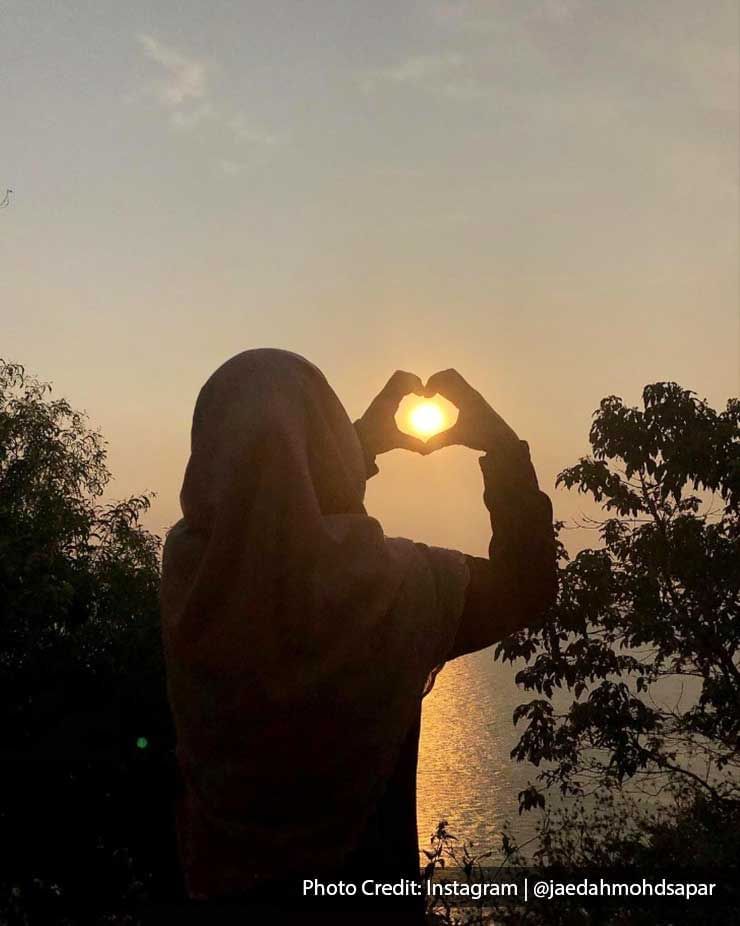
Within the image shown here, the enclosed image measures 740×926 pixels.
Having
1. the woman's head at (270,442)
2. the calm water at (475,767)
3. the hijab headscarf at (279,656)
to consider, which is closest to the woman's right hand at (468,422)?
the woman's head at (270,442)

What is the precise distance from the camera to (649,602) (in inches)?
332

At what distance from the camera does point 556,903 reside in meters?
8.43

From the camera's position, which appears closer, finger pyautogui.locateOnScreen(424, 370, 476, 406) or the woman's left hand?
finger pyautogui.locateOnScreen(424, 370, 476, 406)

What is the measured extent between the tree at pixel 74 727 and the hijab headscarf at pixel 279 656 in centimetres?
871

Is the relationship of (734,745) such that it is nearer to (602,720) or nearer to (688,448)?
(602,720)

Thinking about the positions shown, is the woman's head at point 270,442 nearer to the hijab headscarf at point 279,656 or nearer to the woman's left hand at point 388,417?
the hijab headscarf at point 279,656

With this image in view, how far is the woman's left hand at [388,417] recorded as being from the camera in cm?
212

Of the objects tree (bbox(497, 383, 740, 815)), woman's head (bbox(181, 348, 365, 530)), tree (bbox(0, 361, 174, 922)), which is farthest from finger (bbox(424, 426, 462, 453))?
tree (bbox(0, 361, 174, 922))

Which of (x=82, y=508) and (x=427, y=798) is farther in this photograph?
(x=427, y=798)

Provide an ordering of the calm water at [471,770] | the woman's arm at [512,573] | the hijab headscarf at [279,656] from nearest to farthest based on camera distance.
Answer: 1. the hijab headscarf at [279,656]
2. the woman's arm at [512,573]
3. the calm water at [471,770]

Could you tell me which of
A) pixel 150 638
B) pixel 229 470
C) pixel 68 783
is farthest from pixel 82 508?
pixel 229 470

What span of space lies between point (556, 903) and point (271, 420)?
29.1 feet

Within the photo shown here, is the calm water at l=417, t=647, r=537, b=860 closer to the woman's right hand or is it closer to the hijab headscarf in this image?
the woman's right hand

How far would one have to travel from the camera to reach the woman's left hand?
2.12 meters
